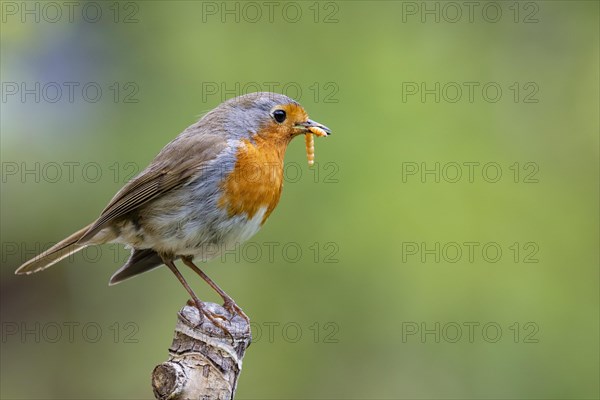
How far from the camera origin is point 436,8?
696cm

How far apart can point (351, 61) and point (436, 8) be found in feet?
3.49

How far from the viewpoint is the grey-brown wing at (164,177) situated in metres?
4.68

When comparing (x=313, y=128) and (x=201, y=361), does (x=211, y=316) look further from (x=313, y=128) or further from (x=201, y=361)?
(x=313, y=128)

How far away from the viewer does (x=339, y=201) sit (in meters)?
6.03

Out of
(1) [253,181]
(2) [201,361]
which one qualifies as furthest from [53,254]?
(2) [201,361]

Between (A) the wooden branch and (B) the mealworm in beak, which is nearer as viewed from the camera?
(A) the wooden branch

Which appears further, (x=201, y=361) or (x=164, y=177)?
(x=164, y=177)

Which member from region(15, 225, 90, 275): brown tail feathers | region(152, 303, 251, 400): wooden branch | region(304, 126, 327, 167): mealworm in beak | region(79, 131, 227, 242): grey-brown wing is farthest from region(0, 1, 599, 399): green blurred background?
region(152, 303, 251, 400): wooden branch

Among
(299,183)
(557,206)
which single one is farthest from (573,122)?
(299,183)

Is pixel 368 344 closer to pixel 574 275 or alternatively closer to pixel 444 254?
pixel 444 254

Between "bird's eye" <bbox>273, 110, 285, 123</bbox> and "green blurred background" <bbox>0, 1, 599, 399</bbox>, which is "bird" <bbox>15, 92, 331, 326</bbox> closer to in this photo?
"bird's eye" <bbox>273, 110, 285, 123</bbox>

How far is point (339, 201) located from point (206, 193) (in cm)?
163

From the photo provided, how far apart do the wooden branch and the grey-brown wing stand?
99cm

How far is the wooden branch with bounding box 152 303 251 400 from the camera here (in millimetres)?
3441
